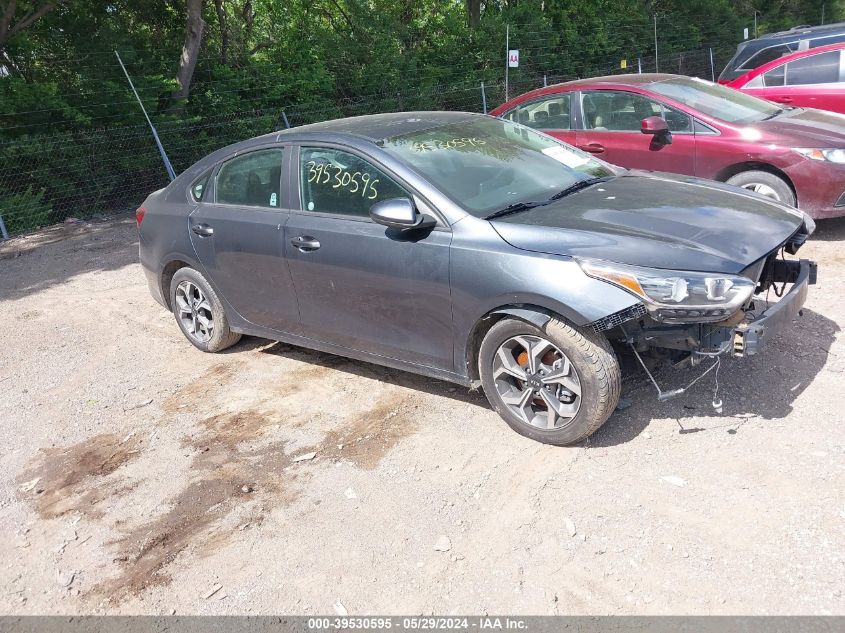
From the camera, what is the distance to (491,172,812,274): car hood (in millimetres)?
3805

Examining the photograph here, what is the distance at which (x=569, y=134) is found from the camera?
8195 millimetres

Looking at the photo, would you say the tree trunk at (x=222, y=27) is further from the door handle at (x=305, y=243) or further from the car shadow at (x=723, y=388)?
the car shadow at (x=723, y=388)

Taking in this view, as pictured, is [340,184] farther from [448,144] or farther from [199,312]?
[199,312]

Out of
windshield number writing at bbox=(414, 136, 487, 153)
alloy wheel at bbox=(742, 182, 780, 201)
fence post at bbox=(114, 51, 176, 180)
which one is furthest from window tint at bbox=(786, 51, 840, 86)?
fence post at bbox=(114, 51, 176, 180)

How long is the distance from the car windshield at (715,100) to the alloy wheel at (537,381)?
14.5ft

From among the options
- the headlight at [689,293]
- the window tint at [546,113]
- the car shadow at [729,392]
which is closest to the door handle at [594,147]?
the window tint at [546,113]

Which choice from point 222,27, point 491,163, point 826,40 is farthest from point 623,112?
point 222,27

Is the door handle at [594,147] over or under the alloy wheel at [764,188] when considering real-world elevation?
over

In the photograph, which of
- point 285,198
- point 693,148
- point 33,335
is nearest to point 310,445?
point 285,198

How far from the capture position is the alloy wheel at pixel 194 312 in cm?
590

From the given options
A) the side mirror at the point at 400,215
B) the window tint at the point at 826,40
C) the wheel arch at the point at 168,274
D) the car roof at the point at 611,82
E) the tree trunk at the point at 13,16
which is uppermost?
the tree trunk at the point at 13,16

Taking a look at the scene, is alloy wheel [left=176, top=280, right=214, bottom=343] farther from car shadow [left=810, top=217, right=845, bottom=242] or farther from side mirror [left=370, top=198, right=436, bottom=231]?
car shadow [left=810, top=217, right=845, bottom=242]

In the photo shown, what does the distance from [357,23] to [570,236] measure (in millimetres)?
13558

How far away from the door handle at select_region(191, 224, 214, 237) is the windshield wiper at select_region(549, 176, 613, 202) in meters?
2.43
